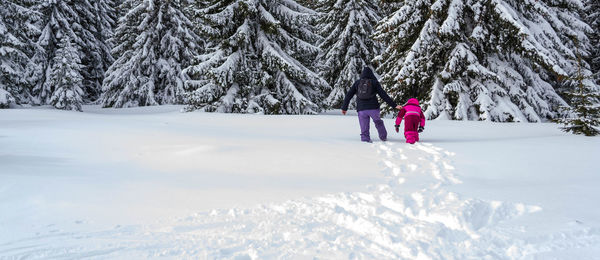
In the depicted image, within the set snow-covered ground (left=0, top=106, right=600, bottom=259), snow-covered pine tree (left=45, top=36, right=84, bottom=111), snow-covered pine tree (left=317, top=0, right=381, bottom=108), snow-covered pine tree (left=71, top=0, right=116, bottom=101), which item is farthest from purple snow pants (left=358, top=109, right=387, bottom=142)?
snow-covered pine tree (left=71, top=0, right=116, bottom=101)

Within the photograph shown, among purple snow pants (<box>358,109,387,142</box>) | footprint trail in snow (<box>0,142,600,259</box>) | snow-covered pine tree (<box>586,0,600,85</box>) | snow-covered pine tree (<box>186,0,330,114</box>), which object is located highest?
snow-covered pine tree (<box>586,0,600,85</box>)

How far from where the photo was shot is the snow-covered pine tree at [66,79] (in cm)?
2038

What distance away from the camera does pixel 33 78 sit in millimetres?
21469

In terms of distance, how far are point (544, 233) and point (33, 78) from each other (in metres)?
26.0

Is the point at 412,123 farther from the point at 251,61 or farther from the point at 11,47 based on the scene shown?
the point at 11,47

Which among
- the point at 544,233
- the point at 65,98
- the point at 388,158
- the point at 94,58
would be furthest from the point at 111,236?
the point at 94,58

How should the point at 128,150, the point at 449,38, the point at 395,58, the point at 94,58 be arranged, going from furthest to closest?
the point at 94,58 → the point at 395,58 → the point at 449,38 → the point at 128,150

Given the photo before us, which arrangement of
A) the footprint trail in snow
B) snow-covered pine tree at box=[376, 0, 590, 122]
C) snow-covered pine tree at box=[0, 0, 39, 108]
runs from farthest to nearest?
snow-covered pine tree at box=[0, 0, 39, 108] < snow-covered pine tree at box=[376, 0, 590, 122] < the footprint trail in snow

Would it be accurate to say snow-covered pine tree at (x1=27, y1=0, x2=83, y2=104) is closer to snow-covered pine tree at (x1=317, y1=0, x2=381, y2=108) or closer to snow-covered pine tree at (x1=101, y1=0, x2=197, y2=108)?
snow-covered pine tree at (x1=101, y1=0, x2=197, y2=108)

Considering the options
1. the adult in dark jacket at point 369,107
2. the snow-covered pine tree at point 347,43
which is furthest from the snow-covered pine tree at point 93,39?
the adult in dark jacket at point 369,107

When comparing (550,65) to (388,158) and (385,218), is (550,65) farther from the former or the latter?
(385,218)

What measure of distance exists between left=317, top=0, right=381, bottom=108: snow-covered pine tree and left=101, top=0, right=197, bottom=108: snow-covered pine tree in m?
8.75

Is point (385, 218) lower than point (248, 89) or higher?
lower

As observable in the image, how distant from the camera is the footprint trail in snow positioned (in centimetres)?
229
